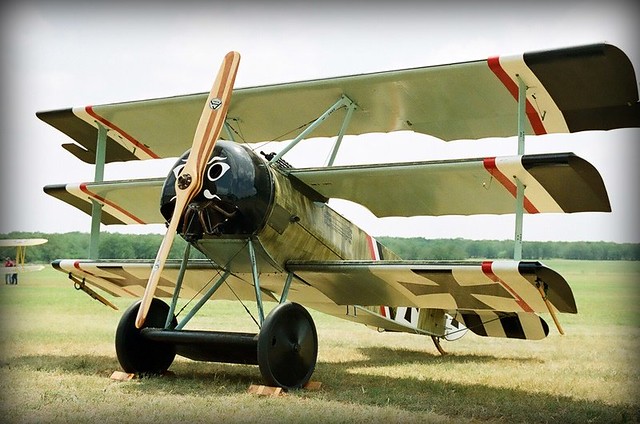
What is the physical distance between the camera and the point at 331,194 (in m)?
7.50

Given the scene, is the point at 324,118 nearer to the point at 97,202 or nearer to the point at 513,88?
the point at 513,88

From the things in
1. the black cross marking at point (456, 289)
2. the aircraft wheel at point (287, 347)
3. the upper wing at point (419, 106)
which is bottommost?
the aircraft wheel at point (287, 347)

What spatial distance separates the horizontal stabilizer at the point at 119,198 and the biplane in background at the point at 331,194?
0.04 meters

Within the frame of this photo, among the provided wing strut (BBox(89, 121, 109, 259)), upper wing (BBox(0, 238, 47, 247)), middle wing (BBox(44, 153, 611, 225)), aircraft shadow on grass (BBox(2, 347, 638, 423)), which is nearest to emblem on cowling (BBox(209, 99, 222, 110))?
middle wing (BBox(44, 153, 611, 225))

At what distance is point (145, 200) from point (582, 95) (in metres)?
5.76

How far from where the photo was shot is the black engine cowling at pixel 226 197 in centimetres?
626

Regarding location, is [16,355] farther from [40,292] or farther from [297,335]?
[40,292]

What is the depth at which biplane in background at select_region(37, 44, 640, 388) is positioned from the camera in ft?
Answer: 20.3

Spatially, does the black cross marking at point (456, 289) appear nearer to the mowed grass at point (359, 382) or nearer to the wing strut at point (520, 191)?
the wing strut at point (520, 191)

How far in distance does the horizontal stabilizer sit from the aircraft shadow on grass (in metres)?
2.10

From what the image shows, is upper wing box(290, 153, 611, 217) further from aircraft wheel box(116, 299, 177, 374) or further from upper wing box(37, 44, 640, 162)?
aircraft wheel box(116, 299, 177, 374)

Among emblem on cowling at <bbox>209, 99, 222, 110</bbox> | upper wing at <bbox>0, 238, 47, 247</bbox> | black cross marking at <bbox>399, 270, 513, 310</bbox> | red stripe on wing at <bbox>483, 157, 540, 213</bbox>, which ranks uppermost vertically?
emblem on cowling at <bbox>209, 99, 222, 110</bbox>

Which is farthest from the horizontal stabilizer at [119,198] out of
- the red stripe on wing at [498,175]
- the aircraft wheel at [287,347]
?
the red stripe on wing at [498,175]

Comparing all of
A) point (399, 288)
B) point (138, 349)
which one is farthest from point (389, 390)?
point (138, 349)
